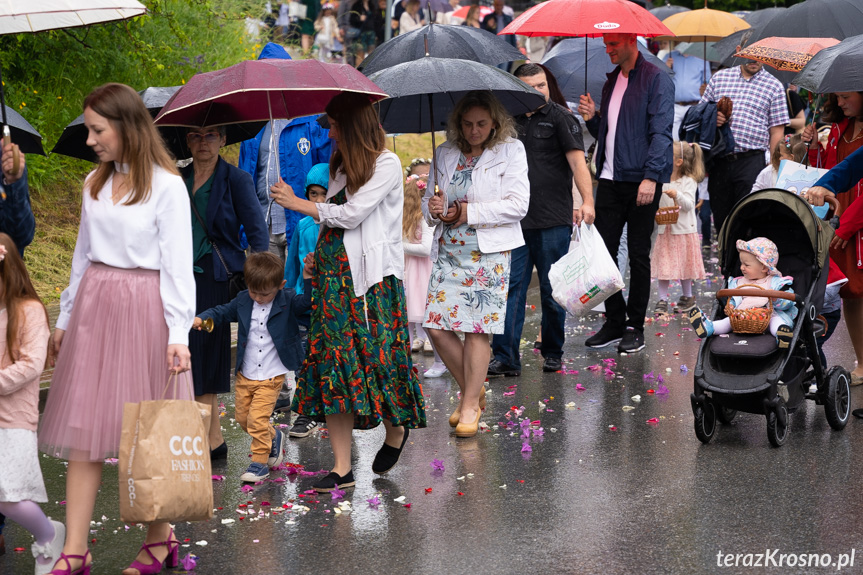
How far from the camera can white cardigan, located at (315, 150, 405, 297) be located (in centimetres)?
544

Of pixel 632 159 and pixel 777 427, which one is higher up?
pixel 632 159

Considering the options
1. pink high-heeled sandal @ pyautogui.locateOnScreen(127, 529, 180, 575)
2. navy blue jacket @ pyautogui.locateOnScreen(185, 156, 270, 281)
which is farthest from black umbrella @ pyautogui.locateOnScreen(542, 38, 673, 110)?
pink high-heeled sandal @ pyautogui.locateOnScreen(127, 529, 180, 575)

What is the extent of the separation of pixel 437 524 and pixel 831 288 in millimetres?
3349

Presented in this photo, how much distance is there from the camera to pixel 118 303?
4332 mm

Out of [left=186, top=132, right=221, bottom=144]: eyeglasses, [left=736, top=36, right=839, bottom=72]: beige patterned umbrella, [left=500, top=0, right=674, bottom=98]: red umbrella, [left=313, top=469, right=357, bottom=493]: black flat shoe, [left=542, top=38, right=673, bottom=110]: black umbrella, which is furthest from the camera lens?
[left=542, top=38, right=673, bottom=110]: black umbrella

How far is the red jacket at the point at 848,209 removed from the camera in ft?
22.4

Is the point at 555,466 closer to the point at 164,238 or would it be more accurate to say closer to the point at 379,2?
the point at 164,238

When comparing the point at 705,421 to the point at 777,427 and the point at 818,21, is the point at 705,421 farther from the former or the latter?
the point at 818,21

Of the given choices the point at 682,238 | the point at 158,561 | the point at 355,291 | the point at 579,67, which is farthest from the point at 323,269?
the point at 579,67

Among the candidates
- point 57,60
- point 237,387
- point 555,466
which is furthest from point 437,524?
point 57,60

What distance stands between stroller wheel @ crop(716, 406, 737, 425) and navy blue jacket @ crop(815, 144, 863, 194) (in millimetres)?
1565

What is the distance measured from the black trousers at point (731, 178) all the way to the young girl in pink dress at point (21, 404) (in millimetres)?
8189

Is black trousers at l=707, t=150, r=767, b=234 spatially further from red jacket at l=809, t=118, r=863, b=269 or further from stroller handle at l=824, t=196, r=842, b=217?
stroller handle at l=824, t=196, r=842, b=217

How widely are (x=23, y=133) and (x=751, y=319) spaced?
13.3ft
